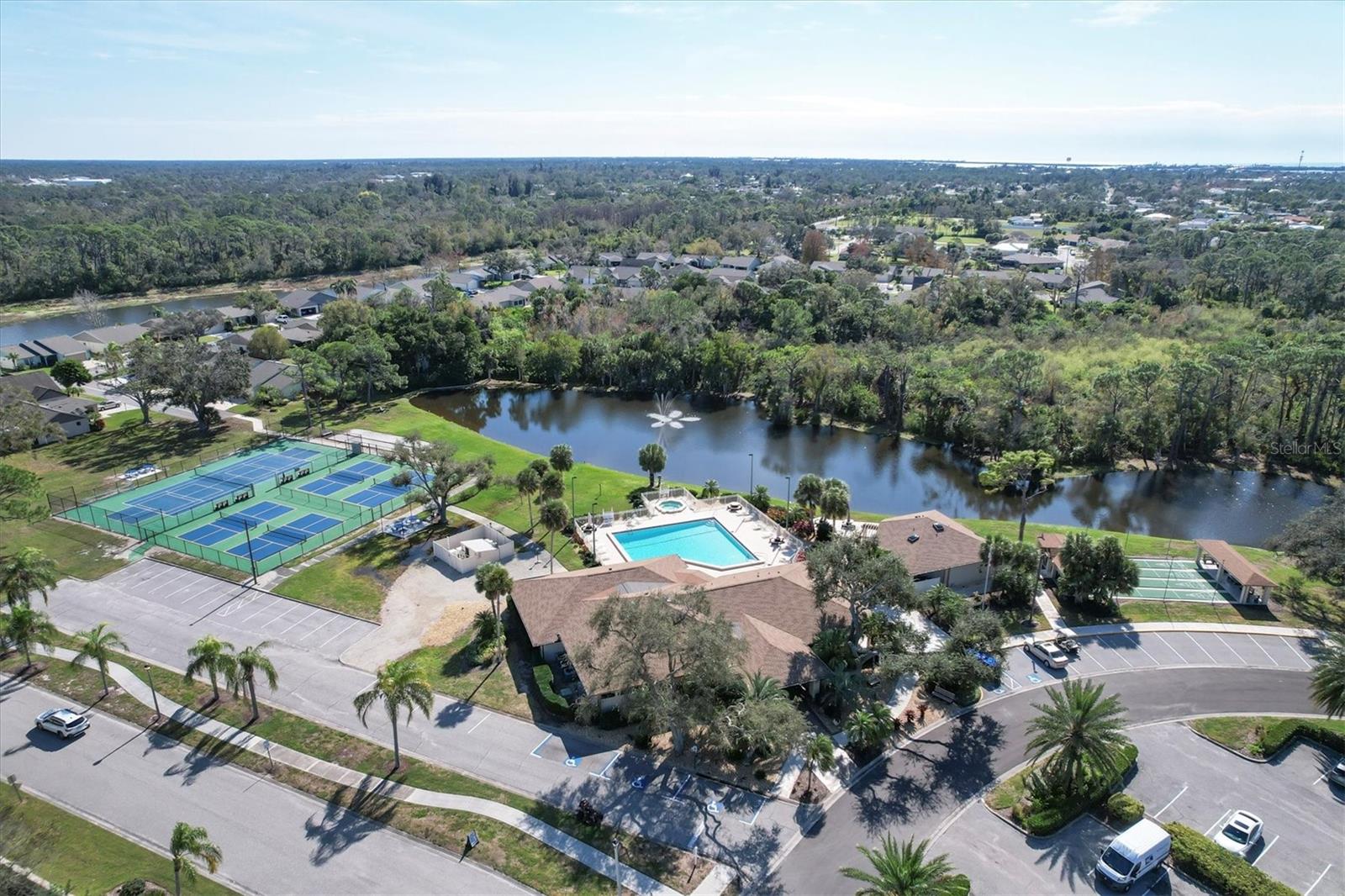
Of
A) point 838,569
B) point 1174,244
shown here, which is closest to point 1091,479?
point 838,569

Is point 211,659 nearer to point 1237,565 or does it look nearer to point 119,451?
point 119,451

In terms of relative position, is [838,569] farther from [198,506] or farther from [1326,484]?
[1326,484]

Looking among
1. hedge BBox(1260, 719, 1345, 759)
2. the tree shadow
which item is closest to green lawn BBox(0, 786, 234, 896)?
the tree shadow

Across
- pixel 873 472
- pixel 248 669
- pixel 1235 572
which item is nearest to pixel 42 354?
pixel 248 669

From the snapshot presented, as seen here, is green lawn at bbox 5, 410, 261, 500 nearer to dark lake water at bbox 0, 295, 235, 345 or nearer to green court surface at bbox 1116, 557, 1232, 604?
dark lake water at bbox 0, 295, 235, 345

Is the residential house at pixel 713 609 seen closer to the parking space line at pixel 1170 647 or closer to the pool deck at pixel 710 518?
the pool deck at pixel 710 518
